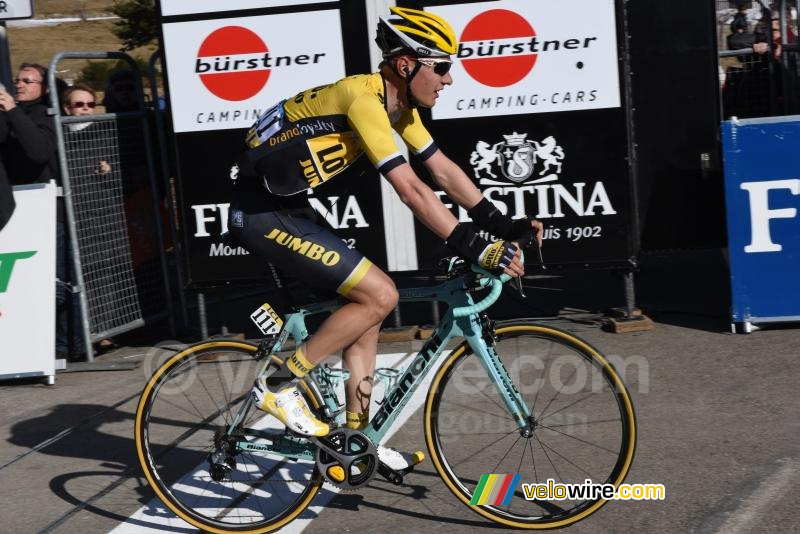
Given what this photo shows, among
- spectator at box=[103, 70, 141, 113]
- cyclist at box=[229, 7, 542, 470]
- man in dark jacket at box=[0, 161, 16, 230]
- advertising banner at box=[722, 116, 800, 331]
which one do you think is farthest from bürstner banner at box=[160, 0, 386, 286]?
cyclist at box=[229, 7, 542, 470]

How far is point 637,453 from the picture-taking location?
573 cm

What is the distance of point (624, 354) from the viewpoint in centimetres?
773

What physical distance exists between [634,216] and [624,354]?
3.59 feet

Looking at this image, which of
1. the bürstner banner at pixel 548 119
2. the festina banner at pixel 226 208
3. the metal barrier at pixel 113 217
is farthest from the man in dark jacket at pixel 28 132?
the bürstner banner at pixel 548 119

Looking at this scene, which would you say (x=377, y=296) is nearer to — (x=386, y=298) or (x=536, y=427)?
(x=386, y=298)

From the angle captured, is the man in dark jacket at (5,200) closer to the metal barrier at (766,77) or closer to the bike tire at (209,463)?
the bike tire at (209,463)

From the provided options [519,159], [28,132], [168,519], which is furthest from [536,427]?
A: [28,132]

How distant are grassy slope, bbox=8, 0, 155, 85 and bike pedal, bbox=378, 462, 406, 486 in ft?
147

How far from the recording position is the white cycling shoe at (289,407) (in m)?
4.79

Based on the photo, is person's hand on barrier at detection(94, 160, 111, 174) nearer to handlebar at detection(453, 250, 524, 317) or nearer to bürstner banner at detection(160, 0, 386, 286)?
bürstner banner at detection(160, 0, 386, 286)

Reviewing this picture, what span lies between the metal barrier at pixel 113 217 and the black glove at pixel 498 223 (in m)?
4.53

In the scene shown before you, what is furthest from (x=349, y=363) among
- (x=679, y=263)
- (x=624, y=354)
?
(x=679, y=263)

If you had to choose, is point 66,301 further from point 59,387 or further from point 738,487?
point 738,487

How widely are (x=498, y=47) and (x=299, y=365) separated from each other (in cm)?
391
